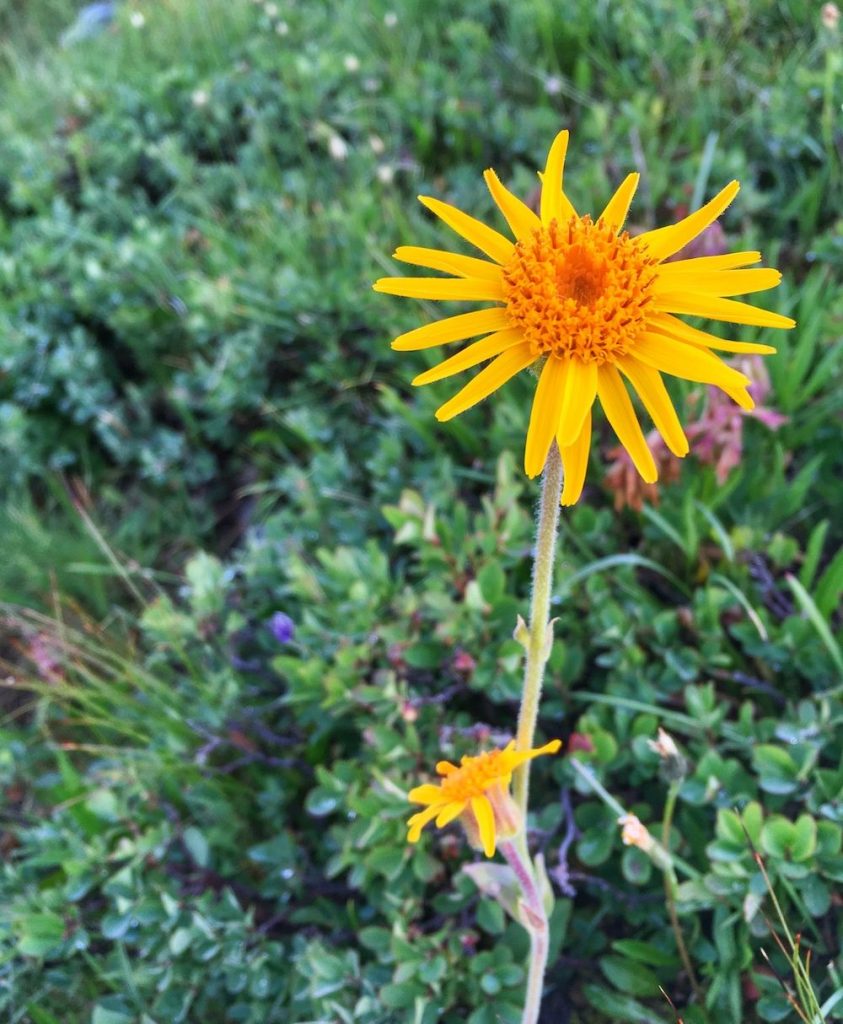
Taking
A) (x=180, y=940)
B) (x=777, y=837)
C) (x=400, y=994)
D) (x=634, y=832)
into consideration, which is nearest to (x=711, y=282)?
(x=634, y=832)

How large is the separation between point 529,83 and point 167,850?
2797mm

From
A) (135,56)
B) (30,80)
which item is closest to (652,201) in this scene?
(135,56)

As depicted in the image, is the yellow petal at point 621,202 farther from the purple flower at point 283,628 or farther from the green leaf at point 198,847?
the green leaf at point 198,847

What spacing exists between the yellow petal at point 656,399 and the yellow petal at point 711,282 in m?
0.11

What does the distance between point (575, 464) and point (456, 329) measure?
0.82 feet

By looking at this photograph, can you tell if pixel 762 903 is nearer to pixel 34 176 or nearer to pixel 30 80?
pixel 34 176

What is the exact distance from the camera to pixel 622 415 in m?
1.16

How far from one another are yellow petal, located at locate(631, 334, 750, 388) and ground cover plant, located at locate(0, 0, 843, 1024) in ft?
2.24

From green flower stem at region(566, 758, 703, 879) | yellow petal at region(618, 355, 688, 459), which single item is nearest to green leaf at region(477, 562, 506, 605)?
green flower stem at region(566, 758, 703, 879)

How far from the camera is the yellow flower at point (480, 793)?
1.17 m

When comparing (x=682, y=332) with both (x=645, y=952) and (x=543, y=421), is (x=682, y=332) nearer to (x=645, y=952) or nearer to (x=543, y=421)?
(x=543, y=421)

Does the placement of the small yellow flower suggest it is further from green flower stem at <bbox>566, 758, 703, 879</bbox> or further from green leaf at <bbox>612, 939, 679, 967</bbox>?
green leaf at <bbox>612, 939, 679, 967</bbox>

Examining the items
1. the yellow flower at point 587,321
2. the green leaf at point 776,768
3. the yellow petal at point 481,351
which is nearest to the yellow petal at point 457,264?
the yellow flower at point 587,321

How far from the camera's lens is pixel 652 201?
261cm
